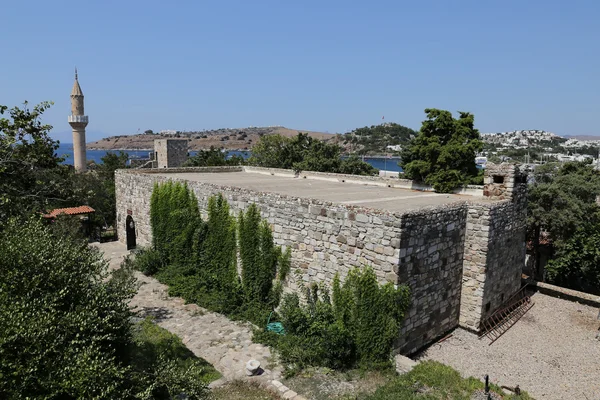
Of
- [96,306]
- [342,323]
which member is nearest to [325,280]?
[342,323]

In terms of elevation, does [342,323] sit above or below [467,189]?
below

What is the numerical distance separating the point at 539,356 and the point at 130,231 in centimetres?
1854

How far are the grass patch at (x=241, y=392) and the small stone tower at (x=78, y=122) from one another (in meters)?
44.0

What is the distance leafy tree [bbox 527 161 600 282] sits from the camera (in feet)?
56.1

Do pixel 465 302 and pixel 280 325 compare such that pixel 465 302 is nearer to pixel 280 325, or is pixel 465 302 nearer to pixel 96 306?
pixel 280 325

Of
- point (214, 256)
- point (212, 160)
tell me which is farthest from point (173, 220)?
point (212, 160)

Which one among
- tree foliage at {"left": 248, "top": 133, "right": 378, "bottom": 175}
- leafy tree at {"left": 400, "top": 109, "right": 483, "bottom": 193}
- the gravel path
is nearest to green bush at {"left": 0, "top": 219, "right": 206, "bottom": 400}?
the gravel path

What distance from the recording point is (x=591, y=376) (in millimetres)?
9828

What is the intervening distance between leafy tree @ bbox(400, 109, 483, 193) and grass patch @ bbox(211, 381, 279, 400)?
11.0 m

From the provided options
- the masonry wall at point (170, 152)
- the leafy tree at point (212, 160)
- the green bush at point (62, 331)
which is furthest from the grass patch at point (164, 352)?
the masonry wall at point (170, 152)

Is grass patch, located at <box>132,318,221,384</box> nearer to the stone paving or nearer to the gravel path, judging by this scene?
the stone paving

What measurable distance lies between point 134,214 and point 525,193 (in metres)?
17.1

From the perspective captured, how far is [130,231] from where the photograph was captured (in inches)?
808

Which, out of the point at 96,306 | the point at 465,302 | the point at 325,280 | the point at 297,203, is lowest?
the point at 465,302
